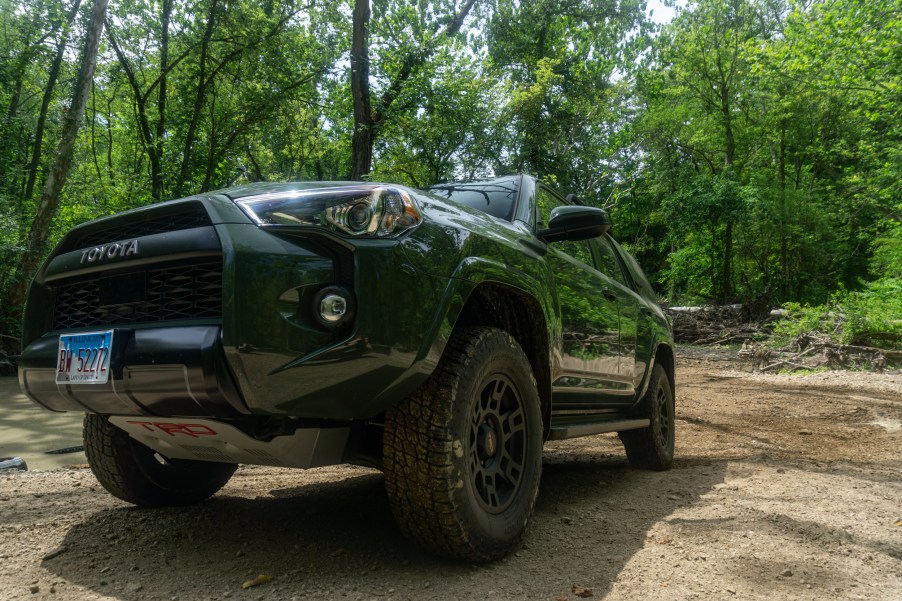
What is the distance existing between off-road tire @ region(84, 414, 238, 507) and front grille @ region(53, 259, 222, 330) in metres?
0.66

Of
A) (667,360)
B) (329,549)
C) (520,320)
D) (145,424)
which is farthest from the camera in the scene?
(667,360)

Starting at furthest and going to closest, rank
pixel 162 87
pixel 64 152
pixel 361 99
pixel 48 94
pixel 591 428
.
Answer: pixel 48 94
pixel 162 87
pixel 64 152
pixel 361 99
pixel 591 428

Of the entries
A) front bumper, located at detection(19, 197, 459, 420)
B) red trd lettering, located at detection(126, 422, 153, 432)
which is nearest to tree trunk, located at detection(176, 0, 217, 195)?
red trd lettering, located at detection(126, 422, 153, 432)

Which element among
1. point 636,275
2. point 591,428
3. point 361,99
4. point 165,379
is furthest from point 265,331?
point 361,99

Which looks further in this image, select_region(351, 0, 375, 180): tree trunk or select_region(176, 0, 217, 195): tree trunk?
select_region(176, 0, 217, 195): tree trunk

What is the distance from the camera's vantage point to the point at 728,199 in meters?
24.7

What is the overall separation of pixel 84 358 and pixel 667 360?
416cm

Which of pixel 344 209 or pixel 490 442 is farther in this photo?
pixel 490 442

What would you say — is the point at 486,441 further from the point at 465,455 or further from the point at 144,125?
the point at 144,125

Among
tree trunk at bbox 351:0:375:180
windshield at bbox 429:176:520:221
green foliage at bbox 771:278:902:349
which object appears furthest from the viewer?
green foliage at bbox 771:278:902:349

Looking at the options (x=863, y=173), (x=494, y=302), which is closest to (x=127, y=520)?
(x=494, y=302)

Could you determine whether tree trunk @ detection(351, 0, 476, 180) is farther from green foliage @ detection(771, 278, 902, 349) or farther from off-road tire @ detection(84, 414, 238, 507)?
green foliage @ detection(771, 278, 902, 349)

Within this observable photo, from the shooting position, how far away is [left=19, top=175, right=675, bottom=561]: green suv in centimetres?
186

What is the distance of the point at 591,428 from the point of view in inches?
133
